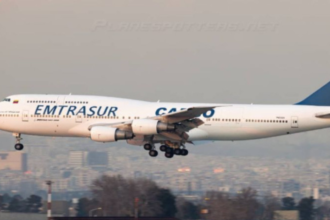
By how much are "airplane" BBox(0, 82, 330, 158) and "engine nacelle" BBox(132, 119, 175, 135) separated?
82 centimetres

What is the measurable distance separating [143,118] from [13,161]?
228 feet

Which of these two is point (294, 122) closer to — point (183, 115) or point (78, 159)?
point (183, 115)

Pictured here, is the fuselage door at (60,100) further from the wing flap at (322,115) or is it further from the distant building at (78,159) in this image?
the distant building at (78,159)

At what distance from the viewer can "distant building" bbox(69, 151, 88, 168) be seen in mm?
120438

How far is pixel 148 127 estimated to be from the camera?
185ft

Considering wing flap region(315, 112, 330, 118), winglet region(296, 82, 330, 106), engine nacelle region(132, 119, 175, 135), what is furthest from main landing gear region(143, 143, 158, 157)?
wing flap region(315, 112, 330, 118)

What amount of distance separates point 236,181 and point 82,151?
25.5 metres

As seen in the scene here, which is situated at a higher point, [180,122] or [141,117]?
[141,117]

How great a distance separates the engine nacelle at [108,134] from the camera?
188ft

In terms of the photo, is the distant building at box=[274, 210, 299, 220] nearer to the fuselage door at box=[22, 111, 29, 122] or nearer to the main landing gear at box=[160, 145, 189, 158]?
the main landing gear at box=[160, 145, 189, 158]

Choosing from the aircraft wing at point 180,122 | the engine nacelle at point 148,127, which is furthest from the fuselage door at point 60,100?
the engine nacelle at point 148,127

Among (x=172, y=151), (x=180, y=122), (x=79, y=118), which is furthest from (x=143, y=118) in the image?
(x=79, y=118)

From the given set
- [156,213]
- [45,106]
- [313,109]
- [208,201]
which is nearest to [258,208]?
[208,201]

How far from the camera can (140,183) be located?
8762cm
